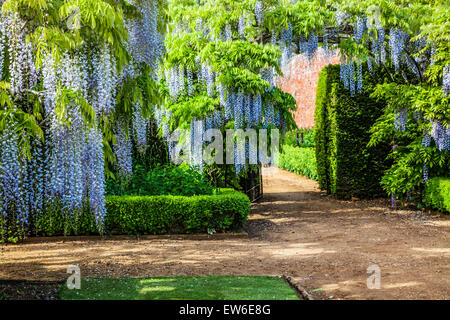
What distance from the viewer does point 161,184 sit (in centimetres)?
889

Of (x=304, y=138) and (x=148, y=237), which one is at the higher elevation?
(x=304, y=138)

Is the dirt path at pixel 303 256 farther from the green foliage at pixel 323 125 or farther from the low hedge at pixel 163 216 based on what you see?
the green foliage at pixel 323 125

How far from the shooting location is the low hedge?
7.76m

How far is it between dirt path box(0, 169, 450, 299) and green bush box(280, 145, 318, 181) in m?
6.58

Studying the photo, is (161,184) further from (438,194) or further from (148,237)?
(438,194)

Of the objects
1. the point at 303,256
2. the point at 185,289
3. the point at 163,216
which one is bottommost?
the point at 303,256

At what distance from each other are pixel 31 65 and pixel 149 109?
1664mm

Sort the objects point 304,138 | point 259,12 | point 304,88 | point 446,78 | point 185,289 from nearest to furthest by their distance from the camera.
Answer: point 185,289, point 446,78, point 259,12, point 304,138, point 304,88

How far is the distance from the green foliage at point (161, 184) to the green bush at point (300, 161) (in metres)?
7.45

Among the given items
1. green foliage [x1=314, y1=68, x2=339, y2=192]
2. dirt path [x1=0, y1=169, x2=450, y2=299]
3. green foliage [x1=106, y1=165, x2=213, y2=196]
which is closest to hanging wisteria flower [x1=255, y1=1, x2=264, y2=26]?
green foliage [x1=106, y1=165, x2=213, y2=196]

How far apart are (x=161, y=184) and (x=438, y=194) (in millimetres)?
5723

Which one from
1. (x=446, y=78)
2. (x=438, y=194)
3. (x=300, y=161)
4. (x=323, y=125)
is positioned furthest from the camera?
(x=300, y=161)

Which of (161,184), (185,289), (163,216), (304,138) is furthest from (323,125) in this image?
(185,289)
